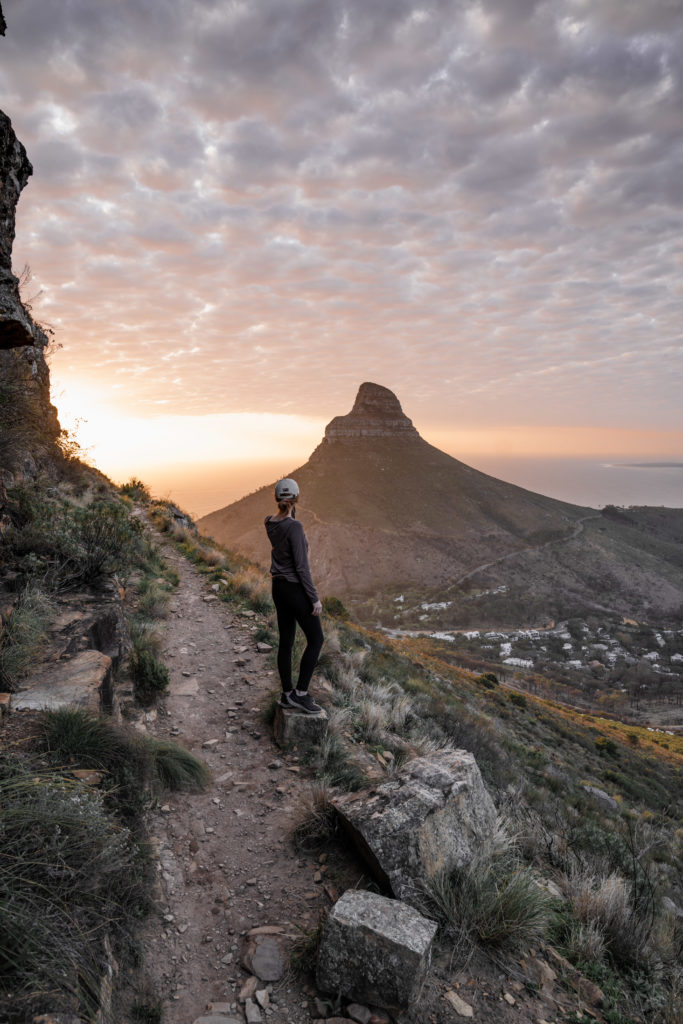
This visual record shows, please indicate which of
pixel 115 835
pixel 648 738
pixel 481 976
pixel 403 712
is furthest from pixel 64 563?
pixel 648 738

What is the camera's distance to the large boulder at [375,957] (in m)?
2.46

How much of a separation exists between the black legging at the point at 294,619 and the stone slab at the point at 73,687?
5.35 feet

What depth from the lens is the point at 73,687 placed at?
388 cm

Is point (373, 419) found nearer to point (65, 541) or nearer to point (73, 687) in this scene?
point (65, 541)

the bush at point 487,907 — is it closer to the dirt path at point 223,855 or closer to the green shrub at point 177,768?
the dirt path at point 223,855

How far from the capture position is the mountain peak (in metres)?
111

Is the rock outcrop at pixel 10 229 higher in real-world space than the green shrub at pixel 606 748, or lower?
higher

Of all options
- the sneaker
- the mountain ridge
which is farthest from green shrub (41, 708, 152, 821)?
the mountain ridge

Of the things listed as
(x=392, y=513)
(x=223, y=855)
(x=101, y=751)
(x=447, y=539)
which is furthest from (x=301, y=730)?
(x=392, y=513)

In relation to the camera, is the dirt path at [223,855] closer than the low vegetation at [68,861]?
No

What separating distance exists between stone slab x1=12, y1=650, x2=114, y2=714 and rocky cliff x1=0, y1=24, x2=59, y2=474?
114 inches

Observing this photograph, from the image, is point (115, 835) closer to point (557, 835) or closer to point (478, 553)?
point (557, 835)

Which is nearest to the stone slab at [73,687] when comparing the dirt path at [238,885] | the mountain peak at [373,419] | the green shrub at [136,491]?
the dirt path at [238,885]

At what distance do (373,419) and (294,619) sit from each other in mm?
110401
